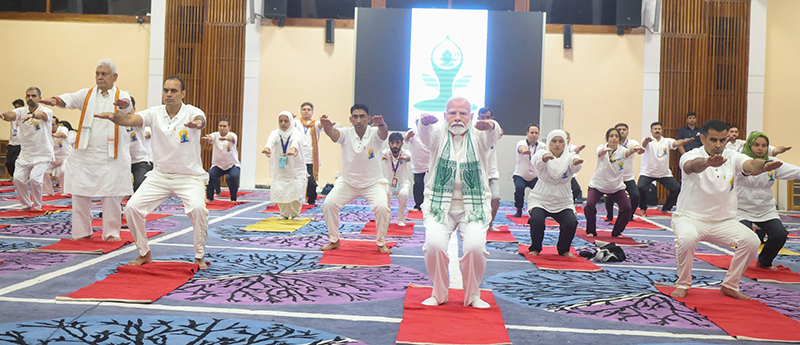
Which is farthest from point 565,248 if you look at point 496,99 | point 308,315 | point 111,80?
point 496,99

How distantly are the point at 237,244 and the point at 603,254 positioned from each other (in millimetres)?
3417

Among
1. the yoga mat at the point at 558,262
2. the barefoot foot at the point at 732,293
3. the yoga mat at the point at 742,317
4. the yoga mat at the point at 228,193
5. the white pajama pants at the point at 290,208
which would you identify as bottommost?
the yoga mat at the point at 228,193

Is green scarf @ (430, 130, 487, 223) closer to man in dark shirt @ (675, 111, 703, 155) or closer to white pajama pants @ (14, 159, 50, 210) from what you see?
white pajama pants @ (14, 159, 50, 210)

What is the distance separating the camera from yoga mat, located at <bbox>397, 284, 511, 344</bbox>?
9.26 feet

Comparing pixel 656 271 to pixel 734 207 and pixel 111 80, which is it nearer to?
pixel 734 207

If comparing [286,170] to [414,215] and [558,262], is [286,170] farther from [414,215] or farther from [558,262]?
[558,262]

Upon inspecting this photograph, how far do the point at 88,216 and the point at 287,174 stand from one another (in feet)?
8.94

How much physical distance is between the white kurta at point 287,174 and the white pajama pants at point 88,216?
2.39 m

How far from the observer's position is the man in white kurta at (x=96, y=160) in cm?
515

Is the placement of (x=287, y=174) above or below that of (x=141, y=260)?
above

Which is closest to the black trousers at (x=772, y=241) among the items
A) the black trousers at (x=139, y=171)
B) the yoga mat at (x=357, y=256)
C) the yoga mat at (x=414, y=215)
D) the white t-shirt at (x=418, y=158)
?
the yoga mat at (x=357, y=256)

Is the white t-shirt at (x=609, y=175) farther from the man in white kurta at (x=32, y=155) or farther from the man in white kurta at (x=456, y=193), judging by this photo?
the man in white kurta at (x=32, y=155)

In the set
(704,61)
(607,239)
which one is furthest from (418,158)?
(704,61)

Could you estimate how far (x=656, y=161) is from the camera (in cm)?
888
